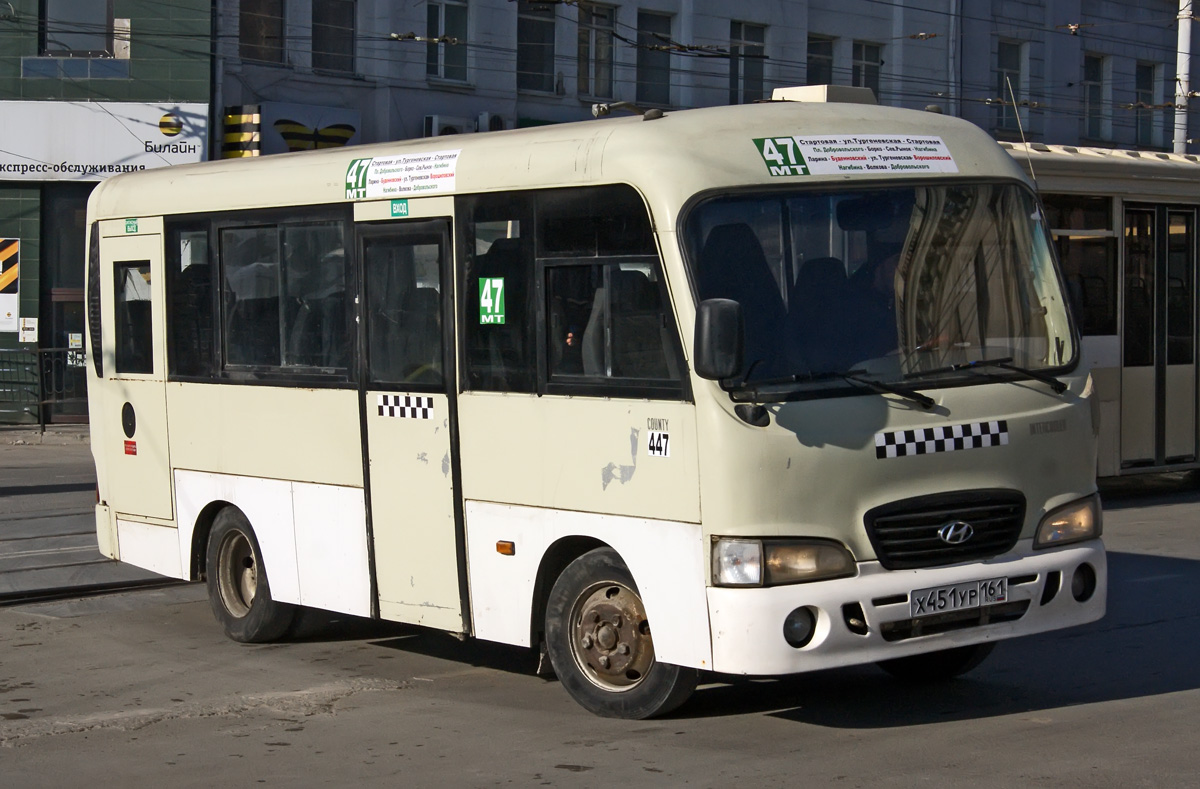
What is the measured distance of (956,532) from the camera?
6.88 metres

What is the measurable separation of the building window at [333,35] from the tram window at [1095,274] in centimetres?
1547

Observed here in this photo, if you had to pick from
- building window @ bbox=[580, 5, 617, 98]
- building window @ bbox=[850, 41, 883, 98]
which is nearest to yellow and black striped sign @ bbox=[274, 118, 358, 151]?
building window @ bbox=[580, 5, 617, 98]

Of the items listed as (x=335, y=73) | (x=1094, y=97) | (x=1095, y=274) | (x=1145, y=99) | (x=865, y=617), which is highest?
(x=1145, y=99)

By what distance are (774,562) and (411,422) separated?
238cm

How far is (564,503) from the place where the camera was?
289 inches

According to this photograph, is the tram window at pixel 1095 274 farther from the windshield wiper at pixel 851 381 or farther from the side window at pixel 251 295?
the windshield wiper at pixel 851 381

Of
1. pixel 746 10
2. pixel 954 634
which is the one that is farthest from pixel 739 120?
pixel 746 10

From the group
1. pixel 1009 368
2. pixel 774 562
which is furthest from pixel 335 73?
pixel 774 562

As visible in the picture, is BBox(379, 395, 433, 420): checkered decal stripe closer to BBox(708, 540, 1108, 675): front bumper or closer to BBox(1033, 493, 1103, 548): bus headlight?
BBox(708, 540, 1108, 675): front bumper

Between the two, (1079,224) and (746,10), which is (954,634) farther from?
(746,10)

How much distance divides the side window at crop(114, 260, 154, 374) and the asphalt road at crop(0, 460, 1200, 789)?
64.9 inches

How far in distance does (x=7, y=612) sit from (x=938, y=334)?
643 cm

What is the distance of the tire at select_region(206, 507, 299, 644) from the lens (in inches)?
376

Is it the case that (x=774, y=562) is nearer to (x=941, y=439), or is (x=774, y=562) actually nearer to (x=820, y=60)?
(x=941, y=439)
